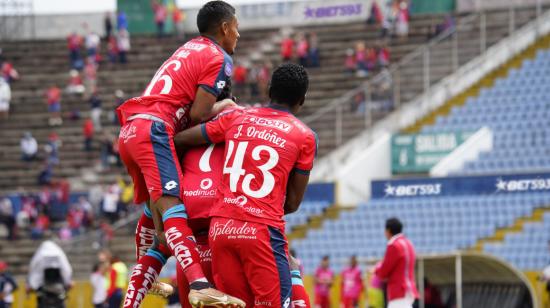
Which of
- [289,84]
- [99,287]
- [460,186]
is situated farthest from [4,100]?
[289,84]

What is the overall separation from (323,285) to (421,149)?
7.40 meters

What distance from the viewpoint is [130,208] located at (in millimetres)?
31625

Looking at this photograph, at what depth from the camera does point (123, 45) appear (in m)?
41.0

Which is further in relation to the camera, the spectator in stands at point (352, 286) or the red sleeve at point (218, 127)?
the spectator in stands at point (352, 286)

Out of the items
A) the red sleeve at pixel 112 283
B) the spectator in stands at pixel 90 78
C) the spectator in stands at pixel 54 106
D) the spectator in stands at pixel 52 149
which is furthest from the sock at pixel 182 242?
the spectator in stands at pixel 90 78

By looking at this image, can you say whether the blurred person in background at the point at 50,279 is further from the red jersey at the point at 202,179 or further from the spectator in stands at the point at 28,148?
the spectator in stands at the point at 28,148

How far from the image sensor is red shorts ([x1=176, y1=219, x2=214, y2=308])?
398 inches

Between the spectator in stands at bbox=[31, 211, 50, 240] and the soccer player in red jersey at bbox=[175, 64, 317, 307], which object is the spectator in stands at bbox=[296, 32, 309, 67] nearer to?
the spectator in stands at bbox=[31, 211, 50, 240]

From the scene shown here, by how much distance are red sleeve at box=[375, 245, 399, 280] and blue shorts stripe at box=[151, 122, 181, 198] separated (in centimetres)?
647

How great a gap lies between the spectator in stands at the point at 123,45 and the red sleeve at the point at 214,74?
30.8 m

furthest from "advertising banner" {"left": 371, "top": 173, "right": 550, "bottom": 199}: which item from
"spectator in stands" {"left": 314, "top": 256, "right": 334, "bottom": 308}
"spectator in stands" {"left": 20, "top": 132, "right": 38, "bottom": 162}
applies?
"spectator in stands" {"left": 20, "top": 132, "right": 38, "bottom": 162}

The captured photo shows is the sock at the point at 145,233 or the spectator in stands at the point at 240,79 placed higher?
the spectator in stands at the point at 240,79

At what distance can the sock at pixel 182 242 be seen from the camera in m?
9.59

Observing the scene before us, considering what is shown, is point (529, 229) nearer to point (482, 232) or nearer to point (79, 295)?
point (482, 232)
